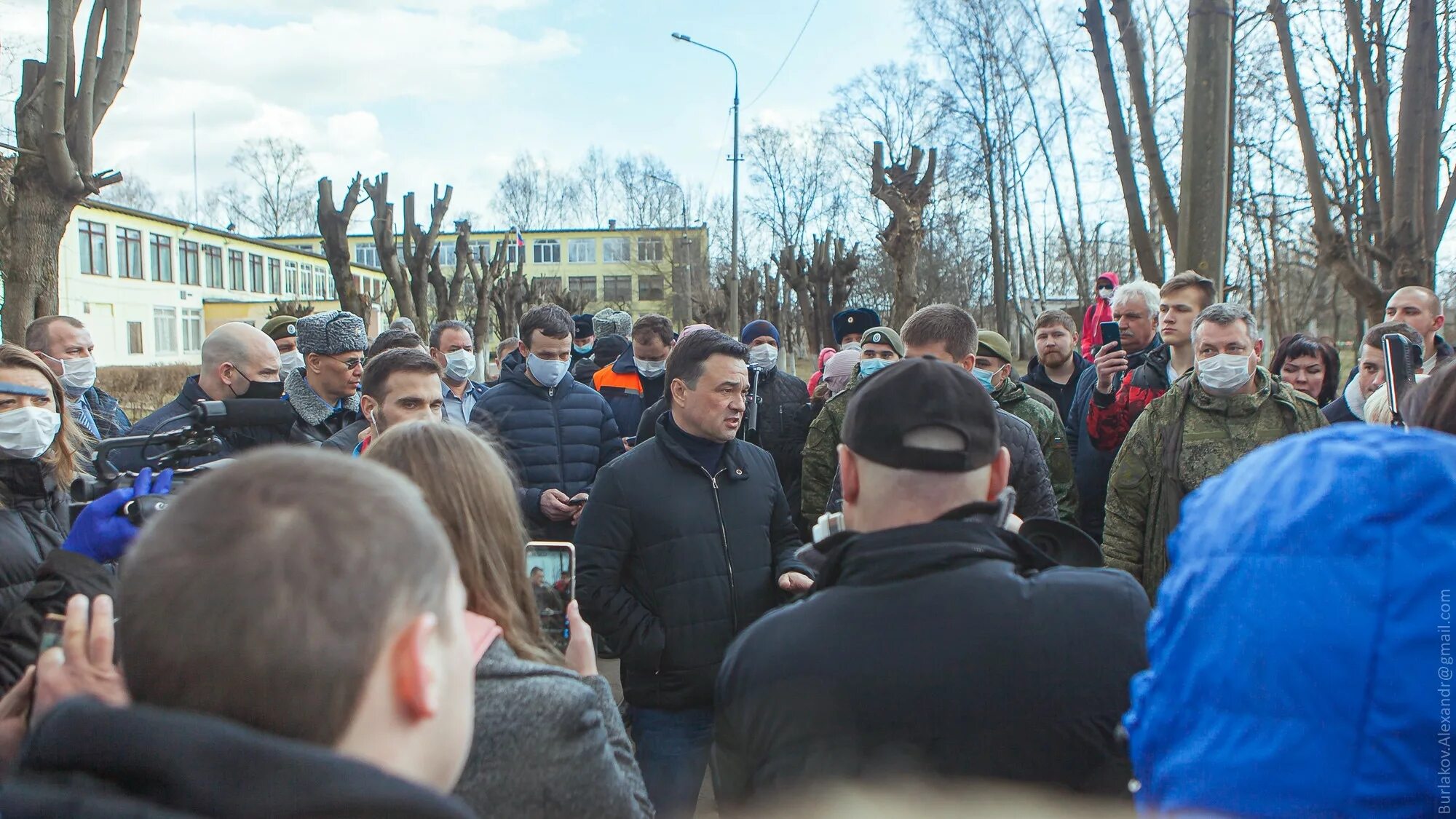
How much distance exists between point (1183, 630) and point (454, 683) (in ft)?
2.78

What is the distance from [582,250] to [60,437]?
276 feet

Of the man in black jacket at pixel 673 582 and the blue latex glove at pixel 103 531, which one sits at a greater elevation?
the blue latex glove at pixel 103 531

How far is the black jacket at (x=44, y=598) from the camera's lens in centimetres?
201

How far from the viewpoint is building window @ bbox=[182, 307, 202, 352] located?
161ft

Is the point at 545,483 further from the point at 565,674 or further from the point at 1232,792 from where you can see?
the point at 1232,792

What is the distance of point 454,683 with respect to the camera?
1133mm

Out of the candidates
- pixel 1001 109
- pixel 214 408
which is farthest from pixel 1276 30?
pixel 1001 109

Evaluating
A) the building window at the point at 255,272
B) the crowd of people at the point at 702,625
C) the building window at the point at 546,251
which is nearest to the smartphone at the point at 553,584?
the crowd of people at the point at 702,625

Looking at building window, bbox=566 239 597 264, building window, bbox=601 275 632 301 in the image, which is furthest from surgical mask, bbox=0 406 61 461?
building window, bbox=601 275 632 301

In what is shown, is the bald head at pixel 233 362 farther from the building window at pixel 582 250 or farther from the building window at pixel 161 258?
the building window at pixel 582 250

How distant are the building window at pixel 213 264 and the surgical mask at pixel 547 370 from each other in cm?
5296

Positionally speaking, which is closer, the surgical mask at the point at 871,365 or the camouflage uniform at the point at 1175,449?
the camouflage uniform at the point at 1175,449

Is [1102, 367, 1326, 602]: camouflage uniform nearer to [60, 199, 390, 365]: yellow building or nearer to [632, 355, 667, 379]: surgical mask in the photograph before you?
[632, 355, 667, 379]: surgical mask

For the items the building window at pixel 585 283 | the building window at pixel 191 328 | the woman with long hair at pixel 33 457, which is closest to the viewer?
the woman with long hair at pixel 33 457
